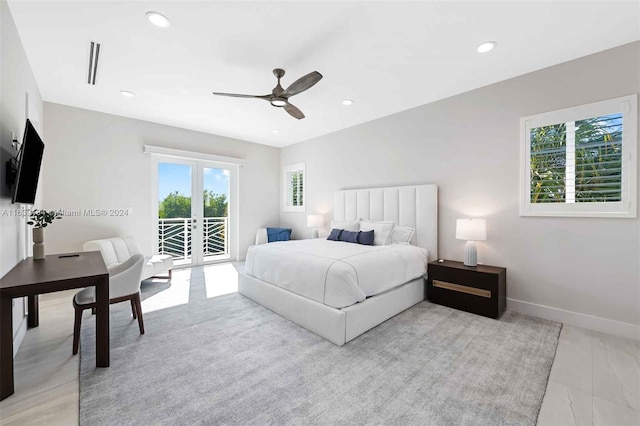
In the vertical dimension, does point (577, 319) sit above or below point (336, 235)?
below

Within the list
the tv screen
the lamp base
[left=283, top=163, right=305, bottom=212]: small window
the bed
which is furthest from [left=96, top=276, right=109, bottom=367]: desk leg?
[left=283, top=163, right=305, bottom=212]: small window

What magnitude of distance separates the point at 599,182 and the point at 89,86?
5.98 meters

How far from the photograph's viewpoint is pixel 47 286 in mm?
1847

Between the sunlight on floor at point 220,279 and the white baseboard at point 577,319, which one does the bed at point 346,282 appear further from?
the white baseboard at point 577,319

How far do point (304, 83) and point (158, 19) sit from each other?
50.7 inches

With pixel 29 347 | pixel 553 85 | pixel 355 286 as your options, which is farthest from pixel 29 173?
pixel 553 85

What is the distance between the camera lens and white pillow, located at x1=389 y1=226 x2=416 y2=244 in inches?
156

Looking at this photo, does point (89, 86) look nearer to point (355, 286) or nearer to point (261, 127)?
point (261, 127)

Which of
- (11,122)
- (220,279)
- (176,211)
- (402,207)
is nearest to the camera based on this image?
(11,122)

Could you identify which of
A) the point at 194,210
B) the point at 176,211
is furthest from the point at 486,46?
the point at 176,211

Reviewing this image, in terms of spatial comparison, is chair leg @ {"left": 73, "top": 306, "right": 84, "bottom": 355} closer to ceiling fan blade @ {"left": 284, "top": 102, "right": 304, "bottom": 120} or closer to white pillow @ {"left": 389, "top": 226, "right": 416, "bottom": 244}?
ceiling fan blade @ {"left": 284, "top": 102, "right": 304, "bottom": 120}

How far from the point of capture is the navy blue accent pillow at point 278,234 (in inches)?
239

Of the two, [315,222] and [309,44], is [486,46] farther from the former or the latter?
[315,222]

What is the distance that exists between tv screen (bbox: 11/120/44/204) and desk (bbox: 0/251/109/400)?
1.99 feet
